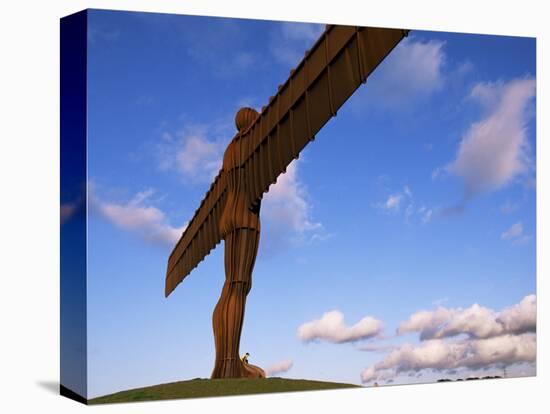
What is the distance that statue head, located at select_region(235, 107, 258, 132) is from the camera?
15.4 m

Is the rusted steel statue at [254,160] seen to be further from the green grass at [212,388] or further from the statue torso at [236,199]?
the green grass at [212,388]

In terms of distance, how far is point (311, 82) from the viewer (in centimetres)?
1413

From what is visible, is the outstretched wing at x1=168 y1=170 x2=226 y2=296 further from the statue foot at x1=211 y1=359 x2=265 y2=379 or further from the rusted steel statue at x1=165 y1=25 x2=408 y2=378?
the statue foot at x1=211 y1=359 x2=265 y2=379

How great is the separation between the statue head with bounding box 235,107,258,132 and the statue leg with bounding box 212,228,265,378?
1535 millimetres

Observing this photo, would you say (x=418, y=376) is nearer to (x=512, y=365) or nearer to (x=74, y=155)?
(x=512, y=365)

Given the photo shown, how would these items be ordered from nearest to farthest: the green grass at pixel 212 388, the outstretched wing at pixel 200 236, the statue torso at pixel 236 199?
the green grass at pixel 212 388 < the statue torso at pixel 236 199 < the outstretched wing at pixel 200 236

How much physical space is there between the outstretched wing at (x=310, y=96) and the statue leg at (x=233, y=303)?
66 centimetres

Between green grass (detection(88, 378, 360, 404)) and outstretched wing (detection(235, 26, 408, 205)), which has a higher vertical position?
outstretched wing (detection(235, 26, 408, 205))

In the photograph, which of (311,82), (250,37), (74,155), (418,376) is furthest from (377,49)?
(418,376)

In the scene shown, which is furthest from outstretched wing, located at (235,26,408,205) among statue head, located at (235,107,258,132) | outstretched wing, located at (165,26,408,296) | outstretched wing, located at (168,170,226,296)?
outstretched wing, located at (168,170,226,296)

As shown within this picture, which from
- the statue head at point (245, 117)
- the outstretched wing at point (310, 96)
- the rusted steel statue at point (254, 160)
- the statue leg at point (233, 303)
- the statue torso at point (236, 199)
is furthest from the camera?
the statue torso at point (236, 199)

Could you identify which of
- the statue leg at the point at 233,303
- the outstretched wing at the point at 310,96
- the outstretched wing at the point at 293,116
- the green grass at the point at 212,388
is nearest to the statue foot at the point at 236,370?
the statue leg at the point at 233,303

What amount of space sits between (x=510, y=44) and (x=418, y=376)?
508 cm

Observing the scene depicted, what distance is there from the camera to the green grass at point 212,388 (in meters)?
13.4
